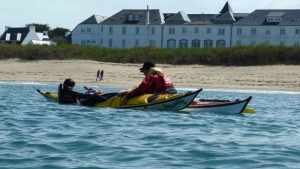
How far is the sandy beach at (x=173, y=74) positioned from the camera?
35.9 m

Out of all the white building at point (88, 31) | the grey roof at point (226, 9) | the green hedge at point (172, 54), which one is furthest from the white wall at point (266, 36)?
the green hedge at point (172, 54)

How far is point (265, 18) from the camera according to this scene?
70500mm

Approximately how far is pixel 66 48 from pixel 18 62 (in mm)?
4245

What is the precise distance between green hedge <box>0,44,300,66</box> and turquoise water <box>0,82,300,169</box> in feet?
94.1

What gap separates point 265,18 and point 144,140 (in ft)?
200

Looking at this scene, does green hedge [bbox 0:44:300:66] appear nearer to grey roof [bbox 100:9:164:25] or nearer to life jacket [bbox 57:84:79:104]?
grey roof [bbox 100:9:164:25]

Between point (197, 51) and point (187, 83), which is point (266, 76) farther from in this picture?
point (197, 51)

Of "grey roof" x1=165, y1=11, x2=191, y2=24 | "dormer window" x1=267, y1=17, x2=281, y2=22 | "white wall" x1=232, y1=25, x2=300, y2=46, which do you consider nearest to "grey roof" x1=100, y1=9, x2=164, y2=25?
"grey roof" x1=165, y1=11, x2=191, y2=24

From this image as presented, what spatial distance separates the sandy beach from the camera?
118 feet

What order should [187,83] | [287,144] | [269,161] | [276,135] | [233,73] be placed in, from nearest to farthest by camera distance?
[269,161] → [287,144] → [276,135] → [187,83] → [233,73]

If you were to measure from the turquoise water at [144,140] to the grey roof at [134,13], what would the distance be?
58.1 metres

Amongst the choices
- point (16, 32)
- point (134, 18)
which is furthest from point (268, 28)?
point (16, 32)

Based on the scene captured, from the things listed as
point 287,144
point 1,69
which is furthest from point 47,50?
point 287,144

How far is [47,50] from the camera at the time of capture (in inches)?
2044
